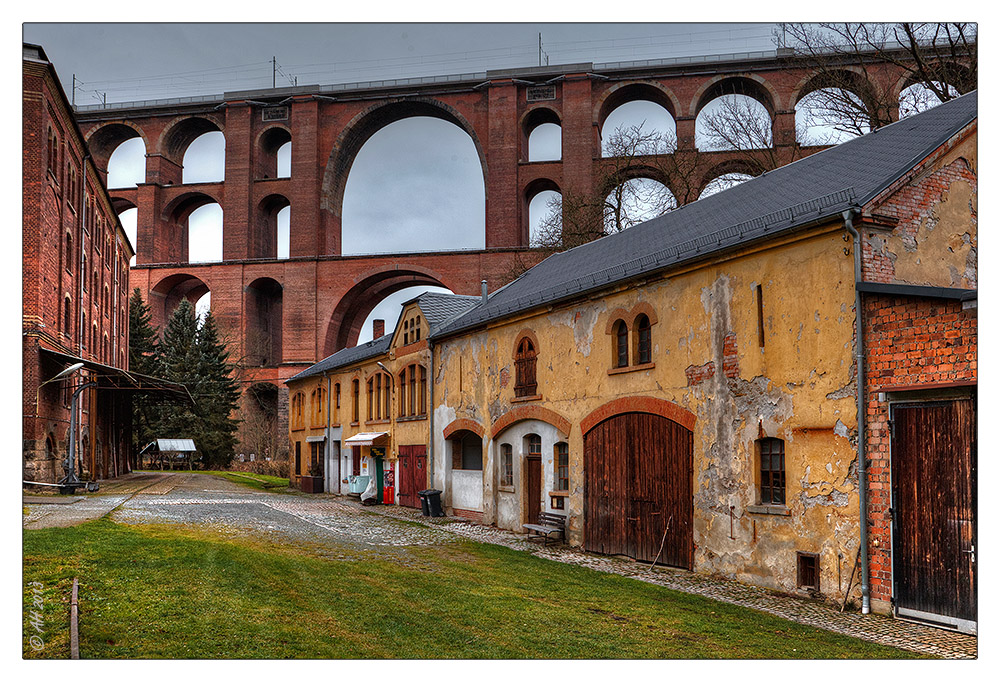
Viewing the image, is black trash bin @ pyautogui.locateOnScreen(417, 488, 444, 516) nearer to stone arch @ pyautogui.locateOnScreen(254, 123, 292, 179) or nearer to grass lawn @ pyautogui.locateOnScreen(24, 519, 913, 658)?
grass lawn @ pyautogui.locateOnScreen(24, 519, 913, 658)

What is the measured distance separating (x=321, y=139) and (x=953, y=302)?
46.5 m

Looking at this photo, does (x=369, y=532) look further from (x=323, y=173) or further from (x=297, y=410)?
(x=323, y=173)

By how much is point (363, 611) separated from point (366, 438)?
800 inches

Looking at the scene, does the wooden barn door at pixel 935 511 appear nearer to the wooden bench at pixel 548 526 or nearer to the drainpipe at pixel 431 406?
the wooden bench at pixel 548 526

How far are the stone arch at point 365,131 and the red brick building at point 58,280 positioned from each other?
18124mm

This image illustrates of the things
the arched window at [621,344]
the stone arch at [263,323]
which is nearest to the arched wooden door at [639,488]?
the arched window at [621,344]

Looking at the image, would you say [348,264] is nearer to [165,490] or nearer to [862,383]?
[165,490]

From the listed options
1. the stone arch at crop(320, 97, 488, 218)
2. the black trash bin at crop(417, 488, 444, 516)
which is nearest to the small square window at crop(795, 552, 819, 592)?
the black trash bin at crop(417, 488, 444, 516)

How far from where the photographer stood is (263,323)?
5919 cm

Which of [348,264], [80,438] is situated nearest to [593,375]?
[80,438]

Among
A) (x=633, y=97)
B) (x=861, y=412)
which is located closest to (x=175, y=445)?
(x=633, y=97)

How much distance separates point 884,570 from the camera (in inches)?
421

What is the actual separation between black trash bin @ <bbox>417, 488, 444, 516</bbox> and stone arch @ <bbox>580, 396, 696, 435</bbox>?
25.5 feet

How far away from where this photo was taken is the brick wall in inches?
397
